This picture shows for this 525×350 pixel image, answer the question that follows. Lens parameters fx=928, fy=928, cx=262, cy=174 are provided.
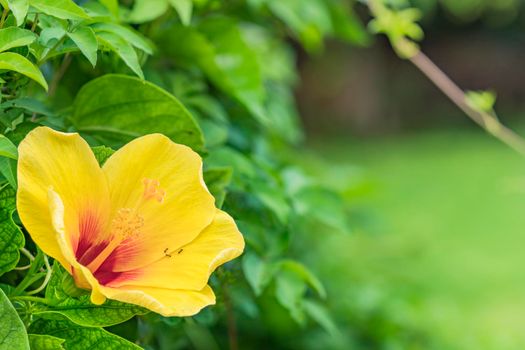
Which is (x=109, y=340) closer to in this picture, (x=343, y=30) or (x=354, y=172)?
(x=343, y=30)

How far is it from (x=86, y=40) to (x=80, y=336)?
26 centimetres

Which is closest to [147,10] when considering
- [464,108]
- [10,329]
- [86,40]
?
[86,40]

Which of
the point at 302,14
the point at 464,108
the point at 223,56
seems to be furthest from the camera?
the point at 464,108

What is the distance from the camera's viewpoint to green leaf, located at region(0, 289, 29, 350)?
0.70m

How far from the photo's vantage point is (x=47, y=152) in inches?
28.7

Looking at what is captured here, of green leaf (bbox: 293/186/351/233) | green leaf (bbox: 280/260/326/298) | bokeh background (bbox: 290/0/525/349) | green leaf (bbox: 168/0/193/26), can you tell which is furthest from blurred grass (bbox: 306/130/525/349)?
green leaf (bbox: 168/0/193/26)

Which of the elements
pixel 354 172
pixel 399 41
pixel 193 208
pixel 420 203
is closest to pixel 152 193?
pixel 193 208

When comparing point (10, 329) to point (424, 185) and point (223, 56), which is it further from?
point (424, 185)

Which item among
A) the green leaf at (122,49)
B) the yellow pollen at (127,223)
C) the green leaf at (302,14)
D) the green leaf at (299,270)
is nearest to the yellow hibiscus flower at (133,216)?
the yellow pollen at (127,223)

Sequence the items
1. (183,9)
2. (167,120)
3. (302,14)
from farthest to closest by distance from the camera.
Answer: (302,14)
(183,9)
(167,120)

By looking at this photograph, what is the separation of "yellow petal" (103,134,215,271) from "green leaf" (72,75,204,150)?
6.0 inches

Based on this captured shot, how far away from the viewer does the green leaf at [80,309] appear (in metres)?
0.75

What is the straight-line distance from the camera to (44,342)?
744 millimetres

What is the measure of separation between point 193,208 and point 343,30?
3.15 feet
